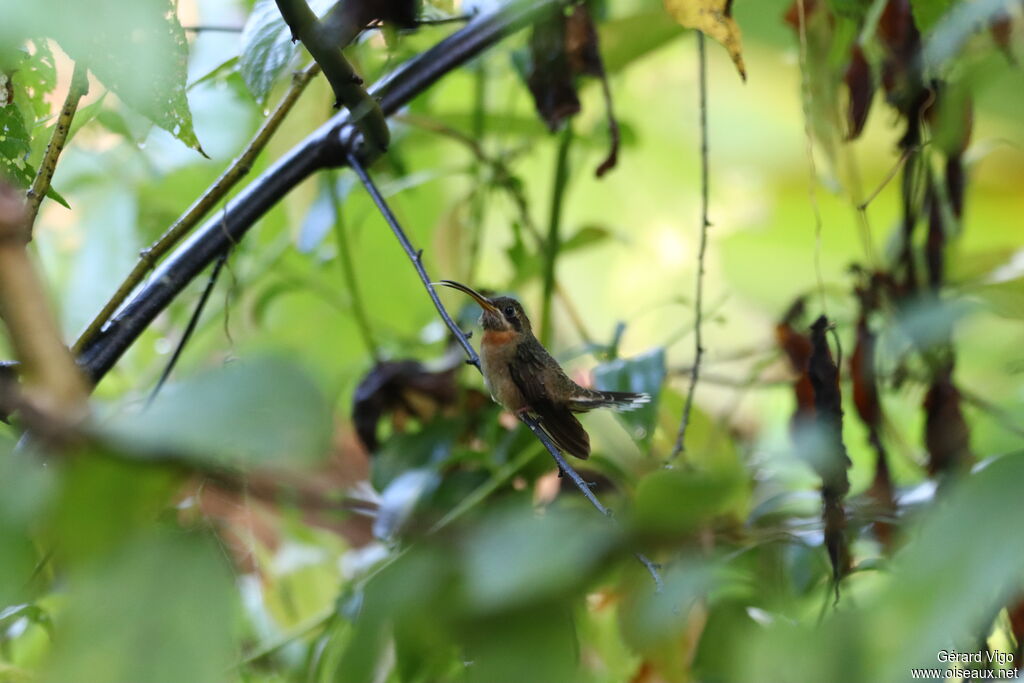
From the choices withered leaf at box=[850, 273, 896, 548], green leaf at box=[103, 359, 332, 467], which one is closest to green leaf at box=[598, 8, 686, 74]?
withered leaf at box=[850, 273, 896, 548]

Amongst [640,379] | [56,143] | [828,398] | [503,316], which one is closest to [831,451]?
[828,398]

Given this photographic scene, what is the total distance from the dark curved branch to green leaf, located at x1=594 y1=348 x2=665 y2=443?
36 centimetres

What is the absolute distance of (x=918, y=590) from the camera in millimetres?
387

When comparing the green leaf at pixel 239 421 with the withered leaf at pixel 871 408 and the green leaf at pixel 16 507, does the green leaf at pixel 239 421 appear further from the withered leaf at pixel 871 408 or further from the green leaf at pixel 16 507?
the withered leaf at pixel 871 408

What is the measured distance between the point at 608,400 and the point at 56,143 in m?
0.61

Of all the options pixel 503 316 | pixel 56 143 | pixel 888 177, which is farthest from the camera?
pixel 503 316

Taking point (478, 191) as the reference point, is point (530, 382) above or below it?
below

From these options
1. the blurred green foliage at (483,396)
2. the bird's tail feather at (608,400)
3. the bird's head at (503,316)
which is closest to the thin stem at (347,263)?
the blurred green foliage at (483,396)

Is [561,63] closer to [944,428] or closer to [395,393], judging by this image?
[395,393]

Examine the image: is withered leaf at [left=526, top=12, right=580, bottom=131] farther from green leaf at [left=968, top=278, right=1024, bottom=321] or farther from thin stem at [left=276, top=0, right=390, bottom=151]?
green leaf at [left=968, top=278, right=1024, bottom=321]

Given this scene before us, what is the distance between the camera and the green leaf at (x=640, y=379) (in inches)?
40.1

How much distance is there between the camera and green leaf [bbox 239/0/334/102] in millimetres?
828

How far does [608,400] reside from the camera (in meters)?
1.07

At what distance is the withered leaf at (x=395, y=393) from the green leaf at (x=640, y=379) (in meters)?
0.29
